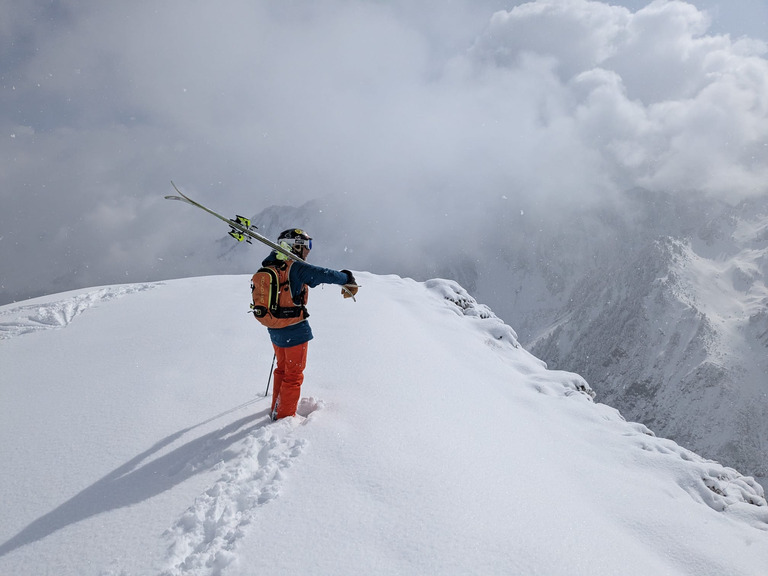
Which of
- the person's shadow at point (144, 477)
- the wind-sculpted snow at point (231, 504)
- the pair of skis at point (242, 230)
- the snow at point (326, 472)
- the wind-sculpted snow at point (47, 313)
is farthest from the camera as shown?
the wind-sculpted snow at point (47, 313)

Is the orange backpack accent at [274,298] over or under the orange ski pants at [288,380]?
over

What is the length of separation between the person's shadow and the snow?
23 mm

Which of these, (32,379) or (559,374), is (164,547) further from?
(559,374)

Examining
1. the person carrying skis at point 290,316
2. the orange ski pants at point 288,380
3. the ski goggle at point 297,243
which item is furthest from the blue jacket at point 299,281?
the ski goggle at point 297,243

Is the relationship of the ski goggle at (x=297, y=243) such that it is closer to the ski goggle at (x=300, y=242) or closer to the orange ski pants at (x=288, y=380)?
the ski goggle at (x=300, y=242)

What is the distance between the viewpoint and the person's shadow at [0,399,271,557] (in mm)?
3846

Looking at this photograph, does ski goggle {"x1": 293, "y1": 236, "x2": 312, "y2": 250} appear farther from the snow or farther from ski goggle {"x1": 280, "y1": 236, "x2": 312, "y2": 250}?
the snow

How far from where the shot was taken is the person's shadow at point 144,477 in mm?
3846

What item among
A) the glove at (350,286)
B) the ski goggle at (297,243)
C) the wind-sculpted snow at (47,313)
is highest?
the ski goggle at (297,243)

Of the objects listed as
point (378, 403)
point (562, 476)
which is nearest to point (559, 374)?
point (562, 476)

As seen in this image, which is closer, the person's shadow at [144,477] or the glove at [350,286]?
the person's shadow at [144,477]

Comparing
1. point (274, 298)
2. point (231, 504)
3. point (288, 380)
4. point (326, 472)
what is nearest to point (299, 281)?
point (274, 298)

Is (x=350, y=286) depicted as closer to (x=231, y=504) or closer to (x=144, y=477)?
(x=231, y=504)

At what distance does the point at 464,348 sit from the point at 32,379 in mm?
9638
